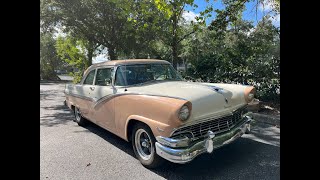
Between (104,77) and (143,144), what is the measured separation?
180cm

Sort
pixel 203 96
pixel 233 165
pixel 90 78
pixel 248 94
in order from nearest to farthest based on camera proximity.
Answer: pixel 203 96, pixel 233 165, pixel 248 94, pixel 90 78

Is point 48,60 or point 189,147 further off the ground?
point 48,60

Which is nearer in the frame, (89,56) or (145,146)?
(145,146)

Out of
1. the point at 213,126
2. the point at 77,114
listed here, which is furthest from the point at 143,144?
the point at 77,114

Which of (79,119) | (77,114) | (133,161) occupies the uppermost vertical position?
(77,114)

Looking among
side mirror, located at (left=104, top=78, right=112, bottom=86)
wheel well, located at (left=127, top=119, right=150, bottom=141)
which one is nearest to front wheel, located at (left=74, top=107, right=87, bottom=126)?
side mirror, located at (left=104, top=78, right=112, bottom=86)

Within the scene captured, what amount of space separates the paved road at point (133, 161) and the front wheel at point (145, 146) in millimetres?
124

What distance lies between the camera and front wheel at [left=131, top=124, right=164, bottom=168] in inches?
134

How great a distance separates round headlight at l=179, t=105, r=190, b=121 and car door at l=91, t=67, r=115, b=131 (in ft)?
5.24

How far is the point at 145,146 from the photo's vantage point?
12.0 feet

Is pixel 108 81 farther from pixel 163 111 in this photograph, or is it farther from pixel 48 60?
pixel 48 60

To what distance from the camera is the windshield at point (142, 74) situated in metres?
4.24
